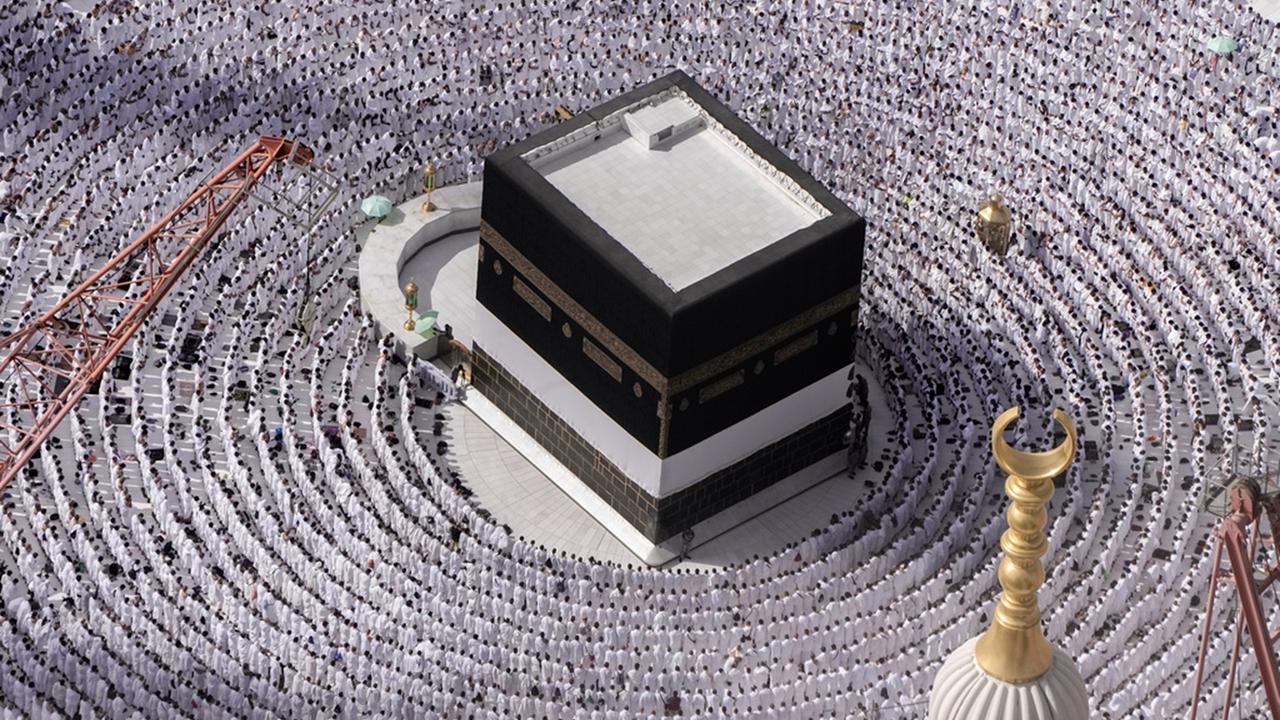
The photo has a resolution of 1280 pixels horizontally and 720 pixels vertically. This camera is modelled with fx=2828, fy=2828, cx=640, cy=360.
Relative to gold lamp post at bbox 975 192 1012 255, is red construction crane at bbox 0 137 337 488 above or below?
below

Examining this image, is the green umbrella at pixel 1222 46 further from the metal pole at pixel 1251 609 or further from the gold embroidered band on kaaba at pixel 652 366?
the metal pole at pixel 1251 609

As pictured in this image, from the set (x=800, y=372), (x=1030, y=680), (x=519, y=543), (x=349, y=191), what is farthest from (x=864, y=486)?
(x=1030, y=680)

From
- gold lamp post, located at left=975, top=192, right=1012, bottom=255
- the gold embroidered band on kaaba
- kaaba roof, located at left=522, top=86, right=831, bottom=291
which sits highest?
gold lamp post, located at left=975, top=192, right=1012, bottom=255

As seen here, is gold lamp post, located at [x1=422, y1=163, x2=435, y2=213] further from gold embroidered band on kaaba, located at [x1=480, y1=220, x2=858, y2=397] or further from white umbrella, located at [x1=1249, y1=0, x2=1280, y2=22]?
white umbrella, located at [x1=1249, y1=0, x2=1280, y2=22]

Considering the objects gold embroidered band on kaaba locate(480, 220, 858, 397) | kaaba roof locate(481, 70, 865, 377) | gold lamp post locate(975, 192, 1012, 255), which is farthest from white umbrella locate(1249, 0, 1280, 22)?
gold embroidered band on kaaba locate(480, 220, 858, 397)

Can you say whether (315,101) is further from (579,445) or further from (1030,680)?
(1030,680)
